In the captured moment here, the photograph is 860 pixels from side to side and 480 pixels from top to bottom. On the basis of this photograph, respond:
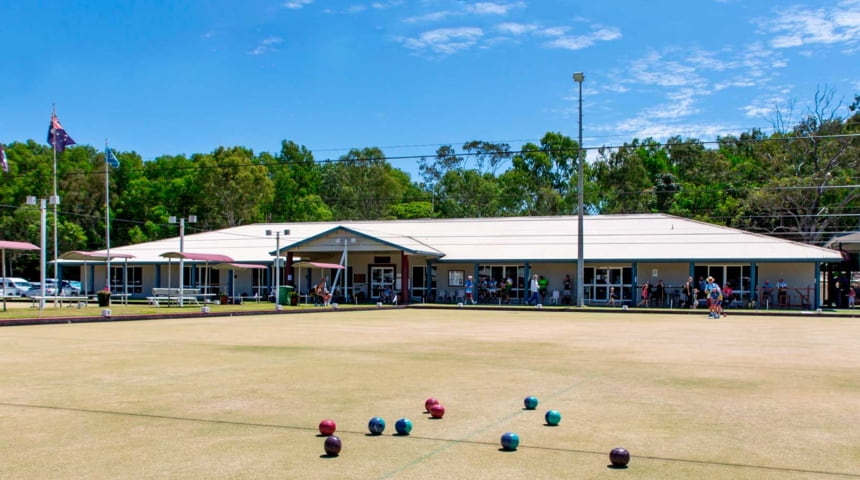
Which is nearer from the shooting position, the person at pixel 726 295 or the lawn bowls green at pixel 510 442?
the lawn bowls green at pixel 510 442

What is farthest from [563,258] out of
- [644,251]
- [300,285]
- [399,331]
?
[399,331]

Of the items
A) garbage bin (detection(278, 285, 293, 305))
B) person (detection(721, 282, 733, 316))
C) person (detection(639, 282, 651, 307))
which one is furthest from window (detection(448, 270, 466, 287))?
person (detection(721, 282, 733, 316))

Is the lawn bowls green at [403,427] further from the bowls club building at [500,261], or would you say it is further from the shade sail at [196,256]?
the bowls club building at [500,261]

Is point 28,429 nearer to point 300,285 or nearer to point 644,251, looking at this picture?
point 644,251

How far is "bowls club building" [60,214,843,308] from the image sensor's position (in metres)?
39.5

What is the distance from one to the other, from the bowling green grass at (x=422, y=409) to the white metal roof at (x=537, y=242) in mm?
25000

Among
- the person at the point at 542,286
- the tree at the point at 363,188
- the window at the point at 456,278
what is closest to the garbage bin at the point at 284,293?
the window at the point at 456,278

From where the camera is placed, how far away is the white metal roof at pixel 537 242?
40219mm

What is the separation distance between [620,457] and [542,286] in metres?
37.0

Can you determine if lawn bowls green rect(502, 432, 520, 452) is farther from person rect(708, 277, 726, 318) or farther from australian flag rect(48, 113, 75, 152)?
australian flag rect(48, 113, 75, 152)

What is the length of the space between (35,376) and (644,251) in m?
35.1

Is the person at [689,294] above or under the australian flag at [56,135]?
under

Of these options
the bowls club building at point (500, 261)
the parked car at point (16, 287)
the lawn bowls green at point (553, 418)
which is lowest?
the parked car at point (16, 287)

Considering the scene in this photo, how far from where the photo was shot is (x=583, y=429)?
739 centimetres
